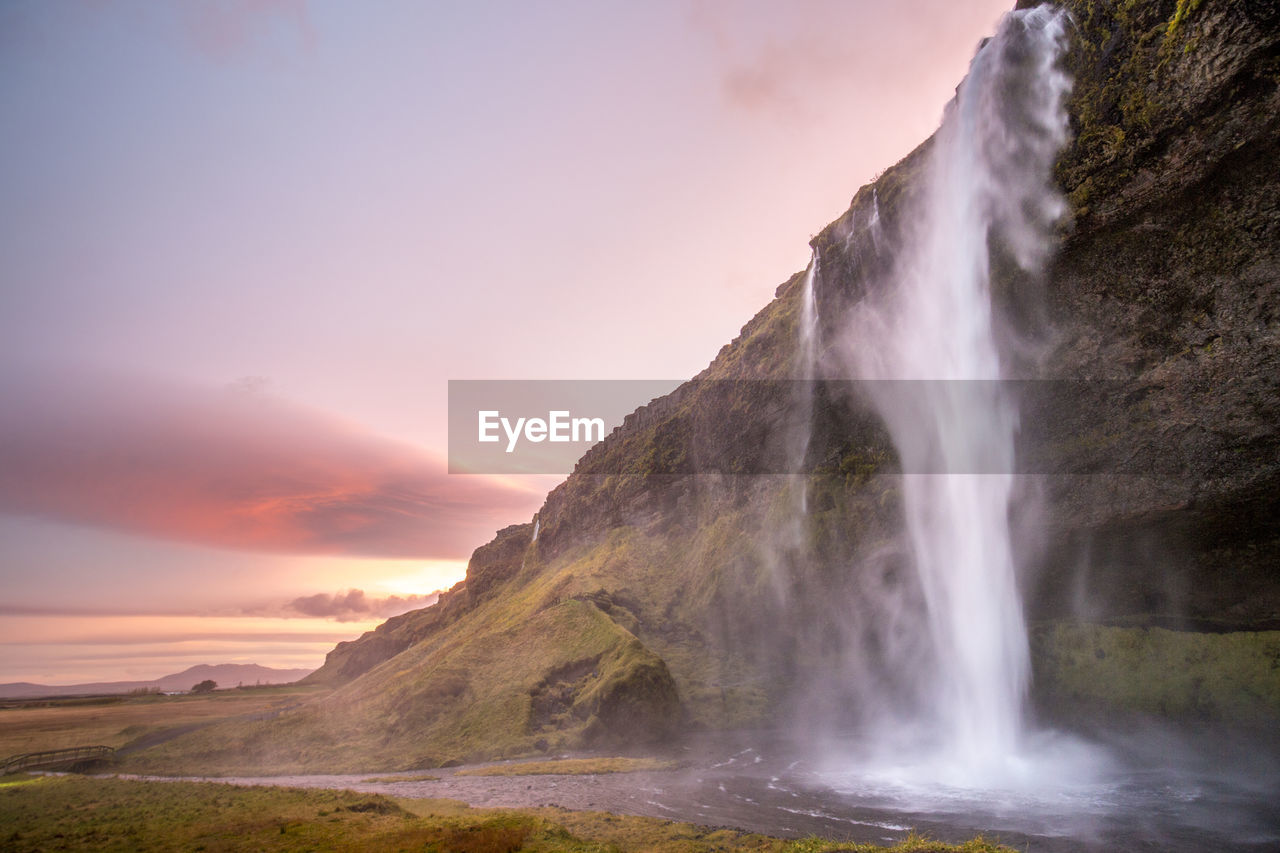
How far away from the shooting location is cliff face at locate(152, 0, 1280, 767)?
31.4 m

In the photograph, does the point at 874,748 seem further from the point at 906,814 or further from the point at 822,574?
the point at 906,814

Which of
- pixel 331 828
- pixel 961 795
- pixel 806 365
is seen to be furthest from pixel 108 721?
pixel 961 795

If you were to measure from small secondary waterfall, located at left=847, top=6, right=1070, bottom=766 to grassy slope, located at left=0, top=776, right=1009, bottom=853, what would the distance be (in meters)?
26.4

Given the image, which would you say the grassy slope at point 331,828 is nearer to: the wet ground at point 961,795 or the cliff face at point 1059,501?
the wet ground at point 961,795

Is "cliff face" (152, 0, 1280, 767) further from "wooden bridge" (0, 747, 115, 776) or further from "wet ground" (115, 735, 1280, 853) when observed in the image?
"wooden bridge" (0, 747, 115, 776)

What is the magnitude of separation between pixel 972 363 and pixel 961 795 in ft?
90.7

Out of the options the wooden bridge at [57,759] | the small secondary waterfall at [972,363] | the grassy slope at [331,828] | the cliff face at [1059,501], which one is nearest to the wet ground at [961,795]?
the grassy slope at [331,828]

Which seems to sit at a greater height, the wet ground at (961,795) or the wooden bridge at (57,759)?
the wet ground at (961,795)

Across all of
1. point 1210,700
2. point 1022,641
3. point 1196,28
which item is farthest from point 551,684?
point 1196,28

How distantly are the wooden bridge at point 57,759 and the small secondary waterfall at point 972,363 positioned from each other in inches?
3028

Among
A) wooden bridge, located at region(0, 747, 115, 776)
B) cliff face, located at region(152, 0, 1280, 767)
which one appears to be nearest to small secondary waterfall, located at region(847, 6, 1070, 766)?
cliff face, located at region(152, 0, 1280, 767)

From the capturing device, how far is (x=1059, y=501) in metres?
43.4

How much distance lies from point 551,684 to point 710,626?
65.9 ft

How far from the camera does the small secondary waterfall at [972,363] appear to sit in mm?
38469
